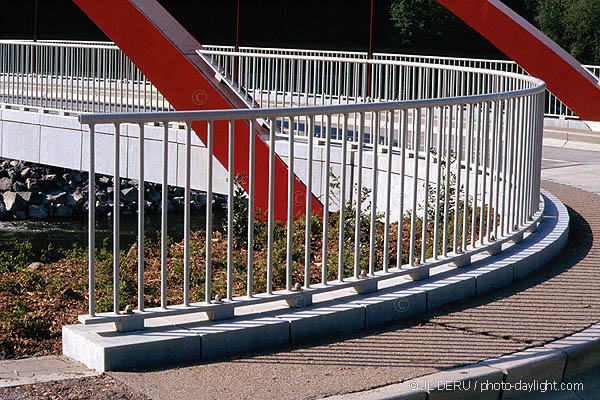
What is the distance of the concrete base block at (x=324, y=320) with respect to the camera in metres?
5.69

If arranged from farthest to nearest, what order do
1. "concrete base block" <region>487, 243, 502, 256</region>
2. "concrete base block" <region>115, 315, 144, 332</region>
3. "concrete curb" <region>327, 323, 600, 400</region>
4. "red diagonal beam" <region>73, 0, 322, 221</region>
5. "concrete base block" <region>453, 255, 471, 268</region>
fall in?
"red diagonal beam" <region>73, 0, 322, 221</region> → "concrete base block" <region>487, 243, 502, 256</region> → "concrete base block" <region>453, 255, 471, 268</region> → "concrete base block" <region>115, 315, 144, 332</region> → "concrete curb" <region>327, 323, 600, 400</region>

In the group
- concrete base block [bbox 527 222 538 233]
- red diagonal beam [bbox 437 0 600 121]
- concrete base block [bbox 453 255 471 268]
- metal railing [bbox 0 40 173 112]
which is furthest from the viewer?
red diagonal beam [bbox 437 0 600 121]

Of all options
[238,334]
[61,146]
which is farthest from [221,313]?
[61,146]

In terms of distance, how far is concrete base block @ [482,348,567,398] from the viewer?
5203 millimetres

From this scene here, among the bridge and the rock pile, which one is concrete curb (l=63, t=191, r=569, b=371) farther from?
the rock pile

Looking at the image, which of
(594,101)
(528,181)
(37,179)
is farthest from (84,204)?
(528,181)

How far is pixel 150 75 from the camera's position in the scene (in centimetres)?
1384

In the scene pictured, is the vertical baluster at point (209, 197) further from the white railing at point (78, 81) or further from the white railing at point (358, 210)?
the white railing at point (78, 81)

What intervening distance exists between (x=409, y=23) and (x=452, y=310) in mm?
34856

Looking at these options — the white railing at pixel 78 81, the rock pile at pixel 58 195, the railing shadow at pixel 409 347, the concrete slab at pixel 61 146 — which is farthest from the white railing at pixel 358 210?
the rock pile at pixel 58 195

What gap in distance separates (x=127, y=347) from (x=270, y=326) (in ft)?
2.85

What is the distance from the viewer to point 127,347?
200 inches

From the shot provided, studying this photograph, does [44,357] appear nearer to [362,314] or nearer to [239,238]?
[362,314]

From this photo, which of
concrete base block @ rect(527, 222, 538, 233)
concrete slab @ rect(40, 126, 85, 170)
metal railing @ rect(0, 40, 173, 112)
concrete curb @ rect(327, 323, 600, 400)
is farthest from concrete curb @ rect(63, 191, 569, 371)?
concrete slab @ rect(40, 126, 85, 170)
